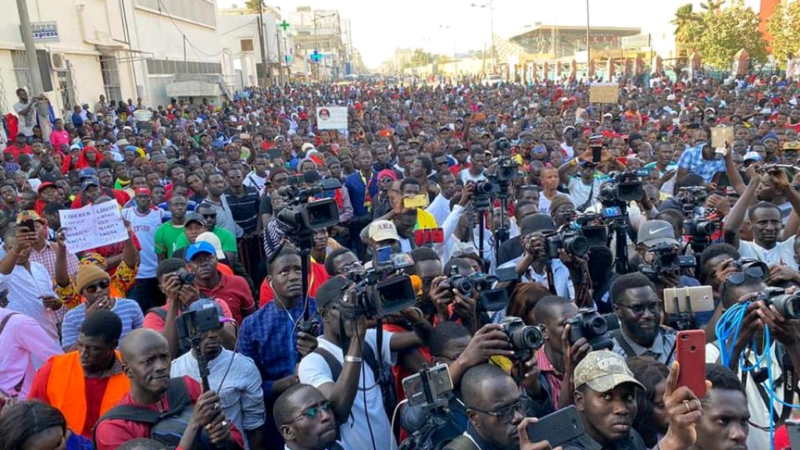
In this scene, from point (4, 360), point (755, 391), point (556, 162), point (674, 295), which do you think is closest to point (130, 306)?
point (4, 360)

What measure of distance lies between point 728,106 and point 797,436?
Result: 1713 cm

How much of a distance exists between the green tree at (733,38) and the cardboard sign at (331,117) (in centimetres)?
2453

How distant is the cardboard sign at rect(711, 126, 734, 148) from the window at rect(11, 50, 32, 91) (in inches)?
638

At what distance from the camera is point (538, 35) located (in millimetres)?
70500

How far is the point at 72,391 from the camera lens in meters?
3.15

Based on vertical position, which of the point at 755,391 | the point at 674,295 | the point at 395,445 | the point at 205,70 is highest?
the point at 205,70

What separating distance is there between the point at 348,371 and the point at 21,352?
1.99m

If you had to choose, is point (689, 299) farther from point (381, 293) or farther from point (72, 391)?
point (72, 391)

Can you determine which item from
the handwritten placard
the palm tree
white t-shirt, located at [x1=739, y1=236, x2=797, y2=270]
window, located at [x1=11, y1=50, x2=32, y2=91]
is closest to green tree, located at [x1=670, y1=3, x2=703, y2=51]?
the palm tree

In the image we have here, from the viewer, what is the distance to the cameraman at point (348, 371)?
9.58ft

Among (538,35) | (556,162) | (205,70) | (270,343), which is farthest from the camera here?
(538,35)

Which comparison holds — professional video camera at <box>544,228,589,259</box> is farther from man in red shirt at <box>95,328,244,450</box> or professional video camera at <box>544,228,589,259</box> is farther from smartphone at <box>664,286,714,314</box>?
man in red shirt at <box>95,328,244,450</box>

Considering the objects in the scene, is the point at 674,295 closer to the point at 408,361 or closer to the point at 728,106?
the point at 408,361

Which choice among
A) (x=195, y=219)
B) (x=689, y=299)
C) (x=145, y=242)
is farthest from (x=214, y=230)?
(x=689, y=299)
